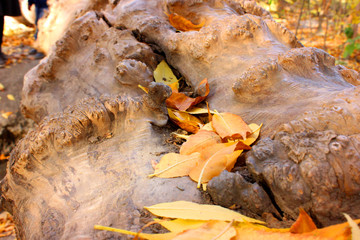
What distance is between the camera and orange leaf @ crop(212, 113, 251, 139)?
3.85 ft

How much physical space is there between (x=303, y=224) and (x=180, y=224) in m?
0.37

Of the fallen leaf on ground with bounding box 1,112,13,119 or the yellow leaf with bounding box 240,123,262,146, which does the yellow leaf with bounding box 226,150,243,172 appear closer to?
the yellow leaf with bounding box 240,123,262,146

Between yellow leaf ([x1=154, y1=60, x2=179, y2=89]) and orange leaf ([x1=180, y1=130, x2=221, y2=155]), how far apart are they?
0.63 m

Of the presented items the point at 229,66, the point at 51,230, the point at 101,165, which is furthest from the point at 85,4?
the point at 51,230

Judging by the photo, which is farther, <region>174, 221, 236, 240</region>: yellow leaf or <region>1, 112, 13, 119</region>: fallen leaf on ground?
<region>1, 112, 13, 119</region>: fallen leaf on ground

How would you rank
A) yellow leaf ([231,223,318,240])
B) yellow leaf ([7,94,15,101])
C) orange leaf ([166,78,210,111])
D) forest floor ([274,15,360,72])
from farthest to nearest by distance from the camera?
1. forest floor ([274,15,360,72])
2. yellow leaf ([7,94,15,101])
3. orange leaf ([166,78,210,111])
4. yellow leaf ([231,223,318,240])

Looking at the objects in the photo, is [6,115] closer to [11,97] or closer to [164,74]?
[11,97]

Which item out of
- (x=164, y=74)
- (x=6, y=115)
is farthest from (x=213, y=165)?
(x=6, y=115)

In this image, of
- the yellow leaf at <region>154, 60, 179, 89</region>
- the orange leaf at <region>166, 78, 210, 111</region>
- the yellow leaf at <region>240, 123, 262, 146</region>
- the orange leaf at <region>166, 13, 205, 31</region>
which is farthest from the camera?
the orange leaf at <region>166, 13, 205, 31</region>

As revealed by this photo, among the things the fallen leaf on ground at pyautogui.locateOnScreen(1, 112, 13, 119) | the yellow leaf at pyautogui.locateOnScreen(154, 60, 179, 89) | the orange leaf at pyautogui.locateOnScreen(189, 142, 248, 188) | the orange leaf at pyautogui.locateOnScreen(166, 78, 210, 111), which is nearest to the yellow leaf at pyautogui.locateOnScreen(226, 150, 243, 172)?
the orange leaf at pyautogui.locateOnScreen(189, 142, 248, 188)

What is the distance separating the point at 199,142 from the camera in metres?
1.18

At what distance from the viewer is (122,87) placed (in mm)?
1648

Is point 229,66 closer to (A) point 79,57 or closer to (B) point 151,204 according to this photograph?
(B) point 151,204

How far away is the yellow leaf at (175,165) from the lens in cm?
108
